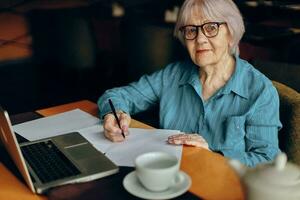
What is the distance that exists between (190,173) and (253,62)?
921mm

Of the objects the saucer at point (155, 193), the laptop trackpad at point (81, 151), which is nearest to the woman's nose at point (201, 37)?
the laptop trackpad at point (81, 151)

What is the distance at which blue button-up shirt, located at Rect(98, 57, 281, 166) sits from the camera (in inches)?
64.2

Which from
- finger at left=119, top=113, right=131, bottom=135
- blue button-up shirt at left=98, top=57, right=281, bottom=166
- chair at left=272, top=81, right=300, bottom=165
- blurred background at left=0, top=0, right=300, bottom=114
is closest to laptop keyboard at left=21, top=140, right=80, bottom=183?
finger at left=119, top=113, right=131, bottom=135

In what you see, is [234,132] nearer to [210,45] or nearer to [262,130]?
Answer: [262,130]

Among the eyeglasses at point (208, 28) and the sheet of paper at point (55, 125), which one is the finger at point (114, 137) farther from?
the eyeglasses at point (208, 28)

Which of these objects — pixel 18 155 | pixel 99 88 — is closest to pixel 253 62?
pixel 18 155

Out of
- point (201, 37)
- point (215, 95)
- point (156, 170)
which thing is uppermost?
point (201, 37)

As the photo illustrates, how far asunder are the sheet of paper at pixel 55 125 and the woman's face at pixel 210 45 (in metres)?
0.46

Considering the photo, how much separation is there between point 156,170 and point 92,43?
2.20 meters

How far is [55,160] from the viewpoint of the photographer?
134cm

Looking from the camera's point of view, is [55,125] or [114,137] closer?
[114,137]

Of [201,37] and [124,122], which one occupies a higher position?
[201,37]

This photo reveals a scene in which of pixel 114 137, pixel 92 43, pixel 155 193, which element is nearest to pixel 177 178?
pixel 155 193

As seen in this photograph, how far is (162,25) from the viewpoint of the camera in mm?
3234
